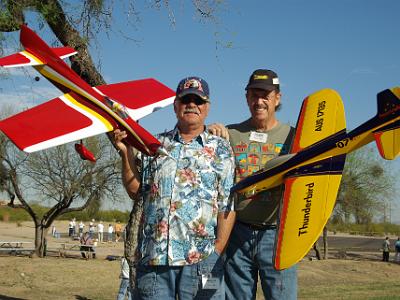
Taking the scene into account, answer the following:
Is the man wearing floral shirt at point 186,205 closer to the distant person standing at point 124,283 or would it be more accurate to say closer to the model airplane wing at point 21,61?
the model airplane wing at point 21,61

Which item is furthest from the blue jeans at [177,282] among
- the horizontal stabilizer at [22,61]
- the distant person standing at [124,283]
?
the distant person standing at [124,283]

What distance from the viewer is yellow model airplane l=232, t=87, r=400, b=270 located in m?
3.55

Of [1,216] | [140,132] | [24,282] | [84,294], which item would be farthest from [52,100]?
[1,216]

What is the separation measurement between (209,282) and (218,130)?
3.58ft

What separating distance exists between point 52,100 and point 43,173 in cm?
1638

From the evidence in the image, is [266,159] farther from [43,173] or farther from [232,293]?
[43,173]

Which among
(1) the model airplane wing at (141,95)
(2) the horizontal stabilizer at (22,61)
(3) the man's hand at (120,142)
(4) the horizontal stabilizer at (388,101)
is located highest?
(2) the horizontal stabilizer at (22,61)

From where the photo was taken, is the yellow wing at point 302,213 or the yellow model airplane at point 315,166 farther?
the yellow model airplane at point 315,166

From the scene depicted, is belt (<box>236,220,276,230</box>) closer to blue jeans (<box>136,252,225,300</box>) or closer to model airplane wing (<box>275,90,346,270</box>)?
model airplane wing (<box>275,90,346,270</box>)

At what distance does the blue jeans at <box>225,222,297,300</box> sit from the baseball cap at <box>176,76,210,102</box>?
41.3 inches

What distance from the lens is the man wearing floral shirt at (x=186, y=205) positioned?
3.12 meters

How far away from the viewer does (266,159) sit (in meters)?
3.83

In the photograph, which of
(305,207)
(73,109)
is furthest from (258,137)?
(73,109)

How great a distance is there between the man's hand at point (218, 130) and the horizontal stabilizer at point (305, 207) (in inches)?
25.8
